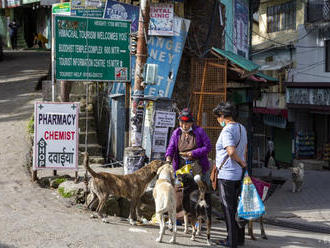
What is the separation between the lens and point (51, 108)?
9375 millimetres

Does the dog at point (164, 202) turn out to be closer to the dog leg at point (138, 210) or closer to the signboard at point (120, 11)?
the dog leg at point (138, 210)

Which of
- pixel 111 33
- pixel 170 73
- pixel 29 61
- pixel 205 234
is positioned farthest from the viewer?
pixel 29 61

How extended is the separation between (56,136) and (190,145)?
306 cm

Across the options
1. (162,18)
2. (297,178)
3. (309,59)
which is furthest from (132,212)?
(309,59)

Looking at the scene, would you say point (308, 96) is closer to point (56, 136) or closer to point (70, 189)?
point (56, 136)

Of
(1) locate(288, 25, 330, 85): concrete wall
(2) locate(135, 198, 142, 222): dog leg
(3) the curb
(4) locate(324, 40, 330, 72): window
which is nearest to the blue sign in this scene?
(3) the curb

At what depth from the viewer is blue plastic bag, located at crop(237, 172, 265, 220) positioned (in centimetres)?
664

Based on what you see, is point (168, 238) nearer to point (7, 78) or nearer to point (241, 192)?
point (241, 192)

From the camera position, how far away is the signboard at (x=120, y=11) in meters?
11.3

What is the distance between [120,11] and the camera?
11508 mm

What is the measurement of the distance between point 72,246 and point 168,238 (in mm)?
1469

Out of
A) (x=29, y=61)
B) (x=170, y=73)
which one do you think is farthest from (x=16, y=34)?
(x=170, y=73)

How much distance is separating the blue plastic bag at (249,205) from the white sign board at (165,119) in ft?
13.7

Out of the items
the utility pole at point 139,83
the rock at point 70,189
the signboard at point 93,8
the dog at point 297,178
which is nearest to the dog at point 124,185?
the utility pole at point 139,83
